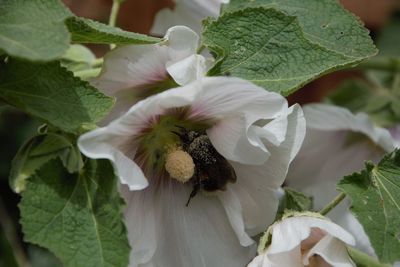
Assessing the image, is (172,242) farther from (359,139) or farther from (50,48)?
(359,139)

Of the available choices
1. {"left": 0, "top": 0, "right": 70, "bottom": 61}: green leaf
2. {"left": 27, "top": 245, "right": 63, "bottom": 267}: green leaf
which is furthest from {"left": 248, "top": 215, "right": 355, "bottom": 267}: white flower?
{"left": 27, "top": 245, "right": 63, "bottom": 267}: green leaf

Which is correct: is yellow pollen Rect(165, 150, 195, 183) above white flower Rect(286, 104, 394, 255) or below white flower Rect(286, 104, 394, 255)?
above

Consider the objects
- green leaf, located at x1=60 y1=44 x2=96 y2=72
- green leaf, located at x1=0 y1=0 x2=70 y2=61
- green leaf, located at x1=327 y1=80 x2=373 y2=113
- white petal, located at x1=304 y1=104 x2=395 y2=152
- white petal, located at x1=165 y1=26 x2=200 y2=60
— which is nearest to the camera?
green leaf, located at x1=0 y1=0 x2=70 y2=61

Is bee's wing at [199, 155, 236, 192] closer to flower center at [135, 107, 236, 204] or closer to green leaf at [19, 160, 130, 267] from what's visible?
flower center at [135, 107, 236, 204]

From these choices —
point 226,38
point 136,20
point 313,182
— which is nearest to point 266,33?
point 226,38

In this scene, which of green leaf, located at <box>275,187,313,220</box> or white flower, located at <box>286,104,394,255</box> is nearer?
green leaf, located at <box>275,187,313,220</box>

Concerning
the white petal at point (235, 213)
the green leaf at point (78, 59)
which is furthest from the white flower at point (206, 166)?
the green leaf at point (78, 59)

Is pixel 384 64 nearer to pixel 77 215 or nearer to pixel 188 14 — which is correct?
pixel 188 14

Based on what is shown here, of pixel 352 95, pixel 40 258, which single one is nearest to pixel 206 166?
pixel 352 95
